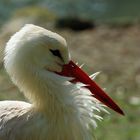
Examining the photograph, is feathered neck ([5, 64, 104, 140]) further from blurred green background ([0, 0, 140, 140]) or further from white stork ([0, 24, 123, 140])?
blurred green background ([0, 0, 140, 140])

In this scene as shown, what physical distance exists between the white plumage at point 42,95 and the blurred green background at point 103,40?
1.00m

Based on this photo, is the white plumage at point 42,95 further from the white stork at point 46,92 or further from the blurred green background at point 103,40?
the blurred green background at point 103,40

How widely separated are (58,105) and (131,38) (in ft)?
24.0

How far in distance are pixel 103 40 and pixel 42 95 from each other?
7.23 metres

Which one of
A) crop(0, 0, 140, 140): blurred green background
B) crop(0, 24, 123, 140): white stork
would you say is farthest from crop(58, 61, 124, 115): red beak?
crop(0, 0, 140, 140): blurred green background

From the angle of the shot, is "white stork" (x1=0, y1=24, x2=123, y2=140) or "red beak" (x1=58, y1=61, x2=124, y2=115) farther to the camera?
"red beak" (x1=58, y1=61, x2=124, y2=115)

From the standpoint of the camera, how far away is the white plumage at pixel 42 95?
13.1 ft

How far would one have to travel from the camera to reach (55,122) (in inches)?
164

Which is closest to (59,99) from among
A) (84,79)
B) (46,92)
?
(46,92)

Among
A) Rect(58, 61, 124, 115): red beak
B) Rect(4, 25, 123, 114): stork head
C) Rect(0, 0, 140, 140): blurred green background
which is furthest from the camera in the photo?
Rect(0, 0, 140, 140): blurred green background

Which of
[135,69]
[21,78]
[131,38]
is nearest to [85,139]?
[21,78]

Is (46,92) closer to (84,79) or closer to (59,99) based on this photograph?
(59,99)

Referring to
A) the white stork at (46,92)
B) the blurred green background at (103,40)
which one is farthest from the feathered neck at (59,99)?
the blurred green background at (103,40)

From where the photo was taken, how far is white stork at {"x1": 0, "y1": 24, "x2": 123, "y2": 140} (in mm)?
3984
